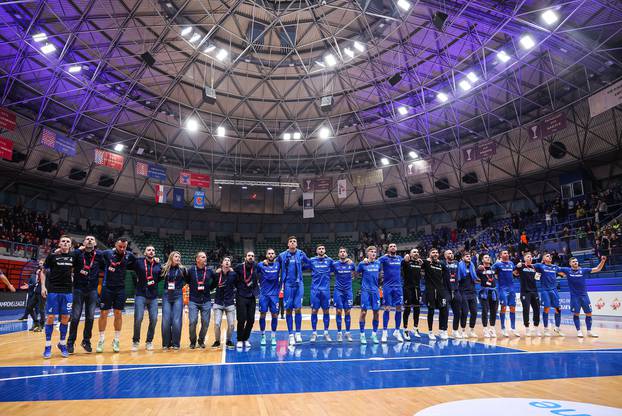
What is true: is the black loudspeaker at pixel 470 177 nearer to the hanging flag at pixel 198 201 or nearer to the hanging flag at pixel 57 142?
the hanging flag at pixel 198 201

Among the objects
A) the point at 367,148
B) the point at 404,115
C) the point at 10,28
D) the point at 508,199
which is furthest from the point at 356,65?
the point at 10,28

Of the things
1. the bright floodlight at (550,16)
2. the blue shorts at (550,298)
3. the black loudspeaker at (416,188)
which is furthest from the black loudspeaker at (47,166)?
the bright floodlight at (550,16)

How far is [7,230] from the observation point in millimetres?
26828

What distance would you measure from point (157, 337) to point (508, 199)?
1319 inches

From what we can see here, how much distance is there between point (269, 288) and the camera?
1067 centimetres

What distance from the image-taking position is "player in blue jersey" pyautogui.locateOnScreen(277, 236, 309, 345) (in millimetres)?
Answer: 10531

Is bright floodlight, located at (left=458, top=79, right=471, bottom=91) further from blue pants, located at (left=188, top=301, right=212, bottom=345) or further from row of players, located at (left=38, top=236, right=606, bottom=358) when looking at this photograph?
blue pants, located at (left=188, top=301, right=212, bottom=345)

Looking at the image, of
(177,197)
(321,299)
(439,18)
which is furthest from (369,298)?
(177,197)

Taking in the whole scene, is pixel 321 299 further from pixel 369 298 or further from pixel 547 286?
pixel 547 286

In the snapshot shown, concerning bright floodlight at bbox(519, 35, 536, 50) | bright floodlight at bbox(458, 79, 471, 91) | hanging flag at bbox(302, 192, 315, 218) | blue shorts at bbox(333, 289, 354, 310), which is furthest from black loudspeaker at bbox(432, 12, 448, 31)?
hanging flag at bbox(302, 192, 315, 218)

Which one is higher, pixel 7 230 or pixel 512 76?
pixel 512 76

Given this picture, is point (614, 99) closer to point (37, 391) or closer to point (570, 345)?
point (570, 345)

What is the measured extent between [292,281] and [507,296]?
Result: 709 centimetres

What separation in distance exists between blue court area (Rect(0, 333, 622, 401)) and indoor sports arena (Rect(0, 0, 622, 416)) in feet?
0.24
